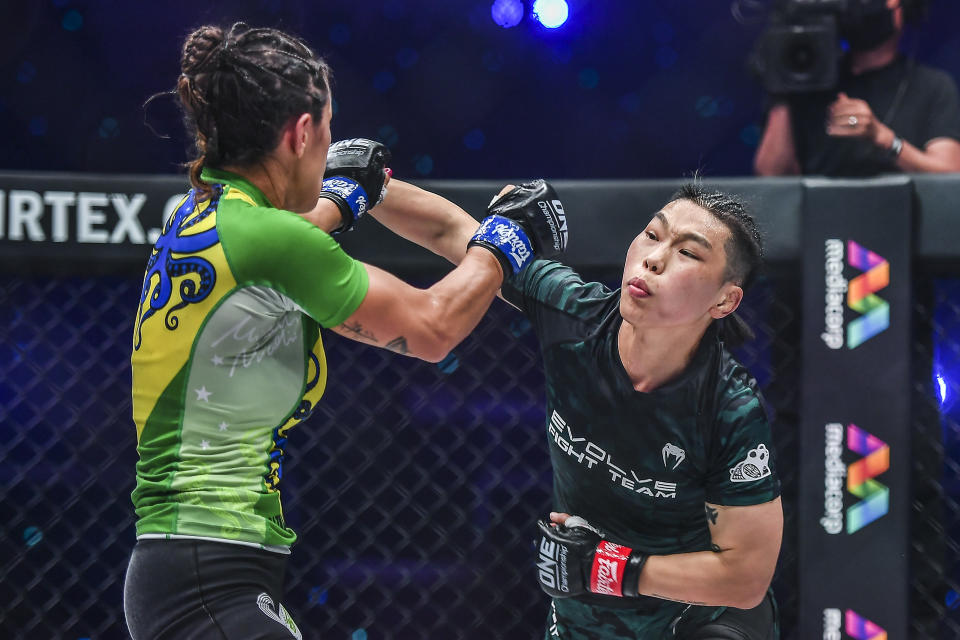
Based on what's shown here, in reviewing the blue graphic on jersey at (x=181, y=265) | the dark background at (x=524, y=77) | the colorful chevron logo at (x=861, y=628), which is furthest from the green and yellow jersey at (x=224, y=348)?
the dark background at (x=524, y=77)

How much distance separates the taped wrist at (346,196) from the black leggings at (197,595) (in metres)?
0.56

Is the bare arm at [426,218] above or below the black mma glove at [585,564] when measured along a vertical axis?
above

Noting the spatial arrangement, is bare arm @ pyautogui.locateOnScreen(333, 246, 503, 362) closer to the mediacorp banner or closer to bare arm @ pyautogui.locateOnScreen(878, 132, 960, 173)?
A: the mediacorp banner

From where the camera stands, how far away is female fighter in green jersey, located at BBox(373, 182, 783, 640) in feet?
5.38

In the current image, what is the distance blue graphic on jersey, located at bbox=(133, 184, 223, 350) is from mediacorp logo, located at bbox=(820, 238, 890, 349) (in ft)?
3.84

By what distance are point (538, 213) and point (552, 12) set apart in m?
1.64

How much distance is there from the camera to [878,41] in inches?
93.2

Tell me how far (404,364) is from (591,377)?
820mm

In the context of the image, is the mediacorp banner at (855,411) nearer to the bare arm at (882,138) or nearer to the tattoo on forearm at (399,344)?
the bare arm at (882,138)

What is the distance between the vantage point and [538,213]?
160cm

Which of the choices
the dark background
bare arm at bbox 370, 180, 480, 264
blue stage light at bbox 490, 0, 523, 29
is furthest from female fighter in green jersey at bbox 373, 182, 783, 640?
blue stage light at bbox 490, 0, 523, 29

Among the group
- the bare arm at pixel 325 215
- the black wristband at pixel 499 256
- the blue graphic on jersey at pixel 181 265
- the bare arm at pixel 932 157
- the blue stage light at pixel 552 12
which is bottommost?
the bare arm at pixel 932 157

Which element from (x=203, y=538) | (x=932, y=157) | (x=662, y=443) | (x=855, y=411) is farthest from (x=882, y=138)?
(x=203, y=538)

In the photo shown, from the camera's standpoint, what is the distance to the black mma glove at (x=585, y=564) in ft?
5.37
